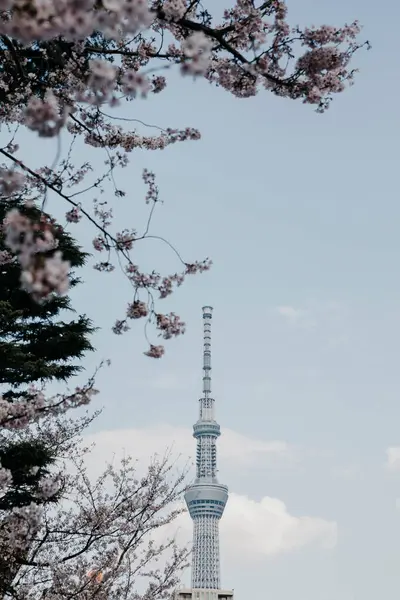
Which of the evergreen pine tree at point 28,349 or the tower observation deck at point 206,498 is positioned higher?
the tower observation deck at point 206,498

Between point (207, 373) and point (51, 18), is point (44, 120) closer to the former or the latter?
point (51, 18)

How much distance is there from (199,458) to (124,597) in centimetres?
11262

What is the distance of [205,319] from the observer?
138 m

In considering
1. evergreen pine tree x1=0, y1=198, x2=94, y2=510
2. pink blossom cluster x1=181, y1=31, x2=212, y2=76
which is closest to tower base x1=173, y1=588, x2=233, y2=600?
evergreen pine tree x1=0, y1=198, x2=94, y2=510

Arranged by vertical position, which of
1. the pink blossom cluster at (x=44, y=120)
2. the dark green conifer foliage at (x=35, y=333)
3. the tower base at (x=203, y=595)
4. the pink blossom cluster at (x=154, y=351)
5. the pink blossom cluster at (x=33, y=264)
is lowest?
the pink blossom cluster at (x=33, y=264)

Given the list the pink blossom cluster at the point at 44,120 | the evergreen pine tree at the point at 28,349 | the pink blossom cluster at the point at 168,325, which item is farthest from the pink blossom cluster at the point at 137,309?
the evergreen pine tree at the point at 28,349

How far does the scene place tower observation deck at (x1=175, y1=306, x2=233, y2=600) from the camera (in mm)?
107875

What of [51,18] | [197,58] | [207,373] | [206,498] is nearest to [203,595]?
[206,498]

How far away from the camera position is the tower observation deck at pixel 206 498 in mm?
107875

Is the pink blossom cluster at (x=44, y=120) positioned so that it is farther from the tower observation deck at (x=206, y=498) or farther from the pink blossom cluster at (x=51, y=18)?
the tower observation deck at (x=206, y=498)

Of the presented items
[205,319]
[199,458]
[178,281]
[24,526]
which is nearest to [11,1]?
[178,281]

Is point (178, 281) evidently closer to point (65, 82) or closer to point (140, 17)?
point (65, 82)

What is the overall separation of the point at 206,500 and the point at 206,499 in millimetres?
300

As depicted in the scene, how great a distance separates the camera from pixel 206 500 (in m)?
120
